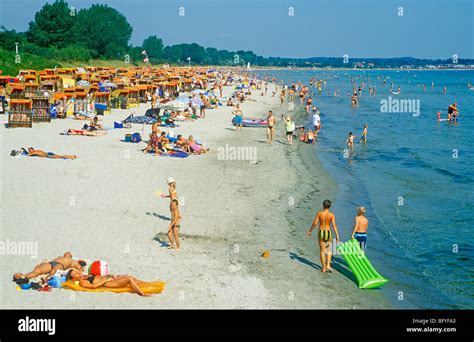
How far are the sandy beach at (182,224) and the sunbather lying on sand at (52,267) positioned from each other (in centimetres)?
21

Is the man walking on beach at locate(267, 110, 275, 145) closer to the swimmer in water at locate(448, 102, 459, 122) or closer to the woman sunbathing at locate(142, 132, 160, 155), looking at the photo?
the woman sunbathing at locate(142, 132, 160, 155)

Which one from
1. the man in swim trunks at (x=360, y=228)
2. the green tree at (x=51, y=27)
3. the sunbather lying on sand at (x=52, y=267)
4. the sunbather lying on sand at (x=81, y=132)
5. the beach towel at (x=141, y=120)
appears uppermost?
the green tree at (x=51, y=27)

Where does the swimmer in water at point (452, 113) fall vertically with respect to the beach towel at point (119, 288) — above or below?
above

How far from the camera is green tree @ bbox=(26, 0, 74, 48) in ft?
214

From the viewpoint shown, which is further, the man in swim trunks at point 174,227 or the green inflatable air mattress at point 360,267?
the man in swim trunks at point 174,227

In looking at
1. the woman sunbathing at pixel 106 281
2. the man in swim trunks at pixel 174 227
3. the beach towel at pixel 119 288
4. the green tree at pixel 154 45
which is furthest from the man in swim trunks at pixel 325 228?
the green tree at pixel 154 45

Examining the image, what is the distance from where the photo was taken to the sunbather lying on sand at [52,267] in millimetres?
8500

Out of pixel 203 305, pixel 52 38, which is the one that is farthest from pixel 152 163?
pixel 52 38

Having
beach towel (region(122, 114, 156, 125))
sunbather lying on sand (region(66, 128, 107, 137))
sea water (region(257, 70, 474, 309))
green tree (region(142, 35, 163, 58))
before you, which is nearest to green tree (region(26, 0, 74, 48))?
sea water (region(257, 70, 474, 309))

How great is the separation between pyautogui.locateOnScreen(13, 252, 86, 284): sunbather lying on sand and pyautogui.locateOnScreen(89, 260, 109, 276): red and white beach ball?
0.26m

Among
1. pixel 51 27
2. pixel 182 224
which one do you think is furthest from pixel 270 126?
pixel 51 27

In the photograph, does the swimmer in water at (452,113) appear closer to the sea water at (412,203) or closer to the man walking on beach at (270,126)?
the sea water at (412,203)
